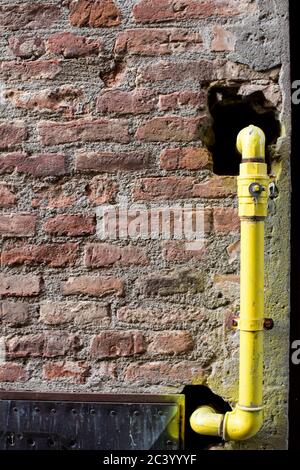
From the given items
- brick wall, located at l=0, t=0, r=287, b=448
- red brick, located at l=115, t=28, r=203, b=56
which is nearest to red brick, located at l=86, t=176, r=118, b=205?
brick wall, located at l=0, t=0, r=287, b=448

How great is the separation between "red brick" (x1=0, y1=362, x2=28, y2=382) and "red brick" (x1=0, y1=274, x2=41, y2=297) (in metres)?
0.23

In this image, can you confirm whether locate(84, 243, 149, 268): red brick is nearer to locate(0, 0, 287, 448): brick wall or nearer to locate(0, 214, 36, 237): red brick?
locate(0, 0, 287, 448): brick wall

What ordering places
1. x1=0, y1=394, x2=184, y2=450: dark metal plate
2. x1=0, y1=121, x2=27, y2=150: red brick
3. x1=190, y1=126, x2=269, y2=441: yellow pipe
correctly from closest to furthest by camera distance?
x1=190, y1=126, x2=269, y2=441: yellow pipe < x1=0, y1=394, x2=184, y2=450: dark metal plate < x1=0, y1=121, x2=27, y2=150: red brick

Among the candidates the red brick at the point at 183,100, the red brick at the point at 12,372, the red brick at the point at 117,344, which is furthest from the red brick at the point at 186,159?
the red brick at the point at 12,372

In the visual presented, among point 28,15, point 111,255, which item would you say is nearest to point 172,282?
point 111,255

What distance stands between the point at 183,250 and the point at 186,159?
0.97ft

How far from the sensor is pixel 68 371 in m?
2.14

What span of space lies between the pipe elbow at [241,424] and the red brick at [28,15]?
1395mm

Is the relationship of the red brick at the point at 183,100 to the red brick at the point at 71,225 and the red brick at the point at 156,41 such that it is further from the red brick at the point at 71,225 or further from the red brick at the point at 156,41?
the red brick at the point at 71,225

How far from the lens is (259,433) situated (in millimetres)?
2092

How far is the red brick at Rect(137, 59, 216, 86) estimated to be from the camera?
2.13 metres

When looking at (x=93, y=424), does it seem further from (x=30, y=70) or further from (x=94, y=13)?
(x=94, y=13)
